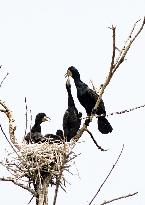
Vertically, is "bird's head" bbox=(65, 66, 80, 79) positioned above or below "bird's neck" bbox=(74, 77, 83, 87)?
above

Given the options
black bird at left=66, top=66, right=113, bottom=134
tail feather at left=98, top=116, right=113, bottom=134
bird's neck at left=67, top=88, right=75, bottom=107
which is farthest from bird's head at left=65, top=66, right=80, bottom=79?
tail feather at left=98, top=116, right=113, bottom=134

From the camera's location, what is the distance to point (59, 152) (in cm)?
817

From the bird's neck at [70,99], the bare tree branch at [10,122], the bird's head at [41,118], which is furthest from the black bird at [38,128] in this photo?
the bare tree branch at [10,122]

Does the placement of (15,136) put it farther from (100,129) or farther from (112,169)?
(100,129)

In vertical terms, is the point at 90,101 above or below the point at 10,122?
above

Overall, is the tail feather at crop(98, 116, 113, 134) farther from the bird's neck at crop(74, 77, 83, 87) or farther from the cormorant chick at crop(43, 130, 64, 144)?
the bird's neck at crop(74, 77, 83, 87)

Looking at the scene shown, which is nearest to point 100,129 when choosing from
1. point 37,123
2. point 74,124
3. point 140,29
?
point 74,124

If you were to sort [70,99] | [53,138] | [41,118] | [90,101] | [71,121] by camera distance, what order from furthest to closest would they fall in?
[41,118] → [70,99] → [71,121] → [90,101] → [53,138]

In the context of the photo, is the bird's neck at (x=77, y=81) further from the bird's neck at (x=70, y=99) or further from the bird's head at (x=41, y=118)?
the bird's head at (x=41, y=118)

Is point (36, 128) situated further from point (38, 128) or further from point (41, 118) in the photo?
point (41, 118)

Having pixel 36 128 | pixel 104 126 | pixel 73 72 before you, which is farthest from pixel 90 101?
pixel 36 128

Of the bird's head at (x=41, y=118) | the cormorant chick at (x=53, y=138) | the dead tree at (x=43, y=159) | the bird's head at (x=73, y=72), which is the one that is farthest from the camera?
the bird's head at (x=41, y=118)

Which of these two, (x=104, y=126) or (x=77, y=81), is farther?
(x=77, y=81)

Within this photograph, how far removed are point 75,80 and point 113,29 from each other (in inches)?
215
